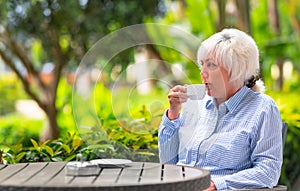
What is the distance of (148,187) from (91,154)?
4.61 feet

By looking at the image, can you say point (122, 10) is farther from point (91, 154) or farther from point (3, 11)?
point (91, 154)

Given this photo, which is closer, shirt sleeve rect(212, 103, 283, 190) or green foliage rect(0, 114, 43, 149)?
shirt sleeve rect(212, 103, 283, 190)

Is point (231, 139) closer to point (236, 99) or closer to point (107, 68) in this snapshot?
point (236, 99)

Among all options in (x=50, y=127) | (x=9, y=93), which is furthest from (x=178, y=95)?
(x=9, y=93)

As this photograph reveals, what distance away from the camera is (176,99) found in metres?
3.22

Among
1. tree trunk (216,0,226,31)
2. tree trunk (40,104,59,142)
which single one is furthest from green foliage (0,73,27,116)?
tree trunk (216,0,226,31)

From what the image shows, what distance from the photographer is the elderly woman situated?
3156mm

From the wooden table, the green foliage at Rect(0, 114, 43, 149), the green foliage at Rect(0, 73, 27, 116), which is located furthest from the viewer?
the green foliage at Rect(0, 73, 27, 116)

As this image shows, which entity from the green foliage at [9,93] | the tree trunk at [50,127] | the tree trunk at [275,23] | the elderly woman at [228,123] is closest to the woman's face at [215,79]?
the elderly woman at [228,123]

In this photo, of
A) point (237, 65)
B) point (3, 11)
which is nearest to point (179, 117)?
point (237, 65)

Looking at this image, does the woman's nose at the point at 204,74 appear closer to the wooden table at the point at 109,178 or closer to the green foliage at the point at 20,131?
the wooden table at the point at 109,178

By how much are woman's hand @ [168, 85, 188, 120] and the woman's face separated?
0.17 meters

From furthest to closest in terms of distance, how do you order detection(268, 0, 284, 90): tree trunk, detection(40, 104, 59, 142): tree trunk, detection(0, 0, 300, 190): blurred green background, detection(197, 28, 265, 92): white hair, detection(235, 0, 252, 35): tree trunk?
detection(268, 0, 284, 90): tree trunk < detection(40, 104, 59, 142): tree trunk < detection(235, 0, 252, 35): tree trunk < detection(0, 0, 300, 190): blurred green background < detection(197, 28, 265, 92): white hair

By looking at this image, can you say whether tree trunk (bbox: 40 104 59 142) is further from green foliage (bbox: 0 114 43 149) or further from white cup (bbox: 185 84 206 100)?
white cup (bbox: 185 84 206 100)
